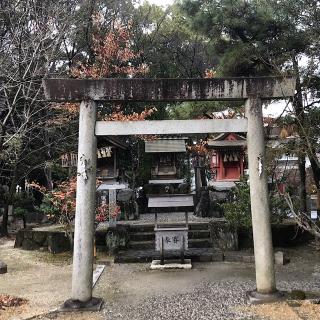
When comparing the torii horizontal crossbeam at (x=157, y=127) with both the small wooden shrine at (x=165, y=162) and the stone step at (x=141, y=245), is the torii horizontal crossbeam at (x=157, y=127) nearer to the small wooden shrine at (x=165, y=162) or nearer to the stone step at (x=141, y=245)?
the stone step at (x=141, y=245)

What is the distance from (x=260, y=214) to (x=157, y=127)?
7.37ft

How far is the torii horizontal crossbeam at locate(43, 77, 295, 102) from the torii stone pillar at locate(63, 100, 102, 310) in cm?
26

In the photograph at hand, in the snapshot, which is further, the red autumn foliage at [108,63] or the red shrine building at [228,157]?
the red autumn foliage at [108,63]

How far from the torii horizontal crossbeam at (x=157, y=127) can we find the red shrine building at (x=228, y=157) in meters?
8.28

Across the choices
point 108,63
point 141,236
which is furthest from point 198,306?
point 108,63

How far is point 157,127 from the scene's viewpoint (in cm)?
676

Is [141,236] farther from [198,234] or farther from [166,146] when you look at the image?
[166,146]

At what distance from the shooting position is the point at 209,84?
695 centimetres

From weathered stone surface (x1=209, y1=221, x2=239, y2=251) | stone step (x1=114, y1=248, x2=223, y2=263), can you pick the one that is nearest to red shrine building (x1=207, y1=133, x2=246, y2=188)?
weathered stone surface (x1=209, y1=221, x2=239, y2=251)

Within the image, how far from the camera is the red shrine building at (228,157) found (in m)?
15.1

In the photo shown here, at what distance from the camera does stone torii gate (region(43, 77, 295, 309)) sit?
657 cm

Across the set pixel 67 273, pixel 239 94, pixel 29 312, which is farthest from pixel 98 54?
pixel 29 312

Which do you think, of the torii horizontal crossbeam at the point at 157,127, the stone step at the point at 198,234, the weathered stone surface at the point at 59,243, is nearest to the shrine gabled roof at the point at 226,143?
the stone step at the point at 198,234

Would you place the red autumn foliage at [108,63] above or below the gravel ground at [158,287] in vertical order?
above
